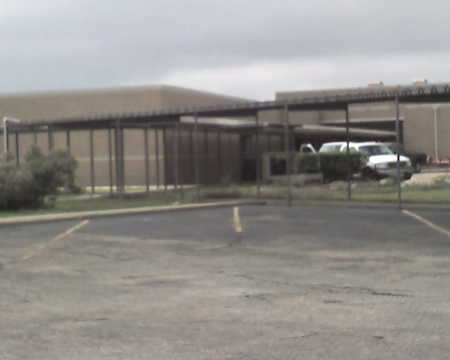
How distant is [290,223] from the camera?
17172 mm

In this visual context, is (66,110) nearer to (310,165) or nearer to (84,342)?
(310,165)

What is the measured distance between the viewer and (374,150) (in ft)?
92.2

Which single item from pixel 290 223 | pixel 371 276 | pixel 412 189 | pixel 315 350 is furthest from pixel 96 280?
pixel 412 189

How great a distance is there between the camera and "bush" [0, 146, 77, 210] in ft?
68.7

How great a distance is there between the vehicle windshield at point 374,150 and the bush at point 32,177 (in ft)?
36.9

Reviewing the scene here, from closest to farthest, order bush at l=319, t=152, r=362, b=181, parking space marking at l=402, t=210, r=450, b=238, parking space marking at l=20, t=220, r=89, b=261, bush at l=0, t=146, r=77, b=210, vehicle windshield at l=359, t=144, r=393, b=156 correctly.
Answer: parking space marking at l=20, t=220, r=89, b=261 < parking space marking at l=402, t=210, r=450, b=238 < bush at l=0, t=146, r=77, b=210 < vehicle windshield at l=359, t=144, r=393, b=156 < bush at l=319, t=152, r=362, b=181

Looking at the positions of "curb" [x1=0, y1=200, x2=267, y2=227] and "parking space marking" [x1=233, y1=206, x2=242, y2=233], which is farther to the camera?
"curb" [x1=0, y1=200, x2=267, y2=227]

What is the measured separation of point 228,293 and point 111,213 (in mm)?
11769

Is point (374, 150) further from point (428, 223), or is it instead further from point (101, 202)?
point (428, 223)

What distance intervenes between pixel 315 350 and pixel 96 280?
452 cm

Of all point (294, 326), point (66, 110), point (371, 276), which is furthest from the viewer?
point (66, 110)

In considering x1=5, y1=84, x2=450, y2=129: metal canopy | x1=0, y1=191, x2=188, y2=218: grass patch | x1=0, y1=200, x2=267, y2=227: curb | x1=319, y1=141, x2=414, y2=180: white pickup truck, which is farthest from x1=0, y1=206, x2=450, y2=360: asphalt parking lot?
x1=319, y1=141, x2=414, y2=180: white pickup truck

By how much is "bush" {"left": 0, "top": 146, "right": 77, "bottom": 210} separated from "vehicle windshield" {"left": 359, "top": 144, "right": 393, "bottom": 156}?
11.2 meters

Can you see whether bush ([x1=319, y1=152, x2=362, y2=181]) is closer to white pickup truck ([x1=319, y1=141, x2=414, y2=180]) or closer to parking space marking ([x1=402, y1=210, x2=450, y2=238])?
white pickup truck ([x1=319, y1=141, x2=414, y2=180])
